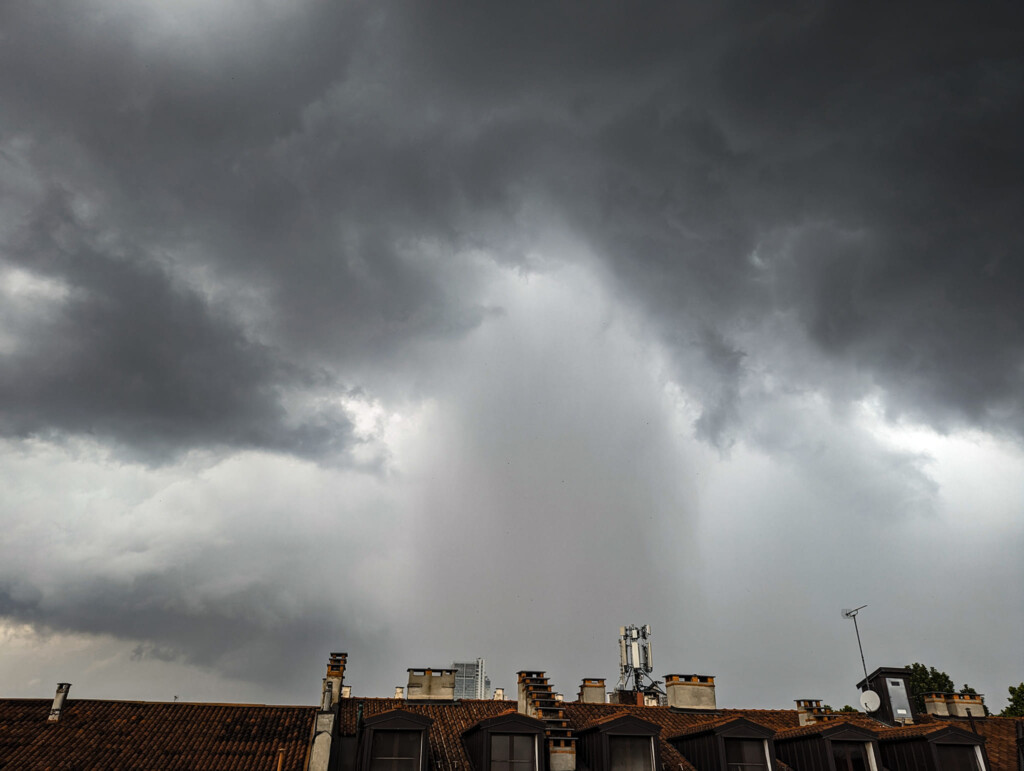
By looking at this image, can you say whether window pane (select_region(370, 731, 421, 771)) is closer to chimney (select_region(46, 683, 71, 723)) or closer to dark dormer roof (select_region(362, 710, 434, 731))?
dark dormer roof (select_region(362, 710, 434, 731))

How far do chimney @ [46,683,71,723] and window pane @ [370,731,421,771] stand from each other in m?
16.5

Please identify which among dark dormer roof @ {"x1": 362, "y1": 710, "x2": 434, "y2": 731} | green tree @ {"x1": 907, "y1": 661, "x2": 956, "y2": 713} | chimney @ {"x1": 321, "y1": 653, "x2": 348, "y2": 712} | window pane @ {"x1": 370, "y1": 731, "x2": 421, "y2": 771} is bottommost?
window pane @ {"x1": 370, "y1": 731, "x2": 421, "y2": 771}

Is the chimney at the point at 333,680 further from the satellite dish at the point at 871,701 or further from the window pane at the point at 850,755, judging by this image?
the satellite dish at the point at 871,701

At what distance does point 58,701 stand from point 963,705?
53.5 m

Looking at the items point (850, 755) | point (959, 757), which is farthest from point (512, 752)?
point (959, 757)

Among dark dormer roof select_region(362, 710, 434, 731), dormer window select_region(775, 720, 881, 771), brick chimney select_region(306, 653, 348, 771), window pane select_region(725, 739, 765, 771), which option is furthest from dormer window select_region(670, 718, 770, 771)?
brick chimney select_region(306, 653, 348, 771)

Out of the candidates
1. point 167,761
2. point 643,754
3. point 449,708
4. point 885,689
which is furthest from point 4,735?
point 885,689

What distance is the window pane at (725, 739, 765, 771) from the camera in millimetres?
33938

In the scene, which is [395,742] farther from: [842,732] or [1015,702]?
[1015,702]

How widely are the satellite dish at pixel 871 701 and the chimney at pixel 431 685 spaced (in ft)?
87.4

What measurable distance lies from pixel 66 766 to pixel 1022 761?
155 ft

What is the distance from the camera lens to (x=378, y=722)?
31406 millimetres

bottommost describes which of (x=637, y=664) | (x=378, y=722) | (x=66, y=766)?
(x=66, y=766)

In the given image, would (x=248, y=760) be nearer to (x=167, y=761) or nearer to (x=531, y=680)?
(x=167, y=761)
